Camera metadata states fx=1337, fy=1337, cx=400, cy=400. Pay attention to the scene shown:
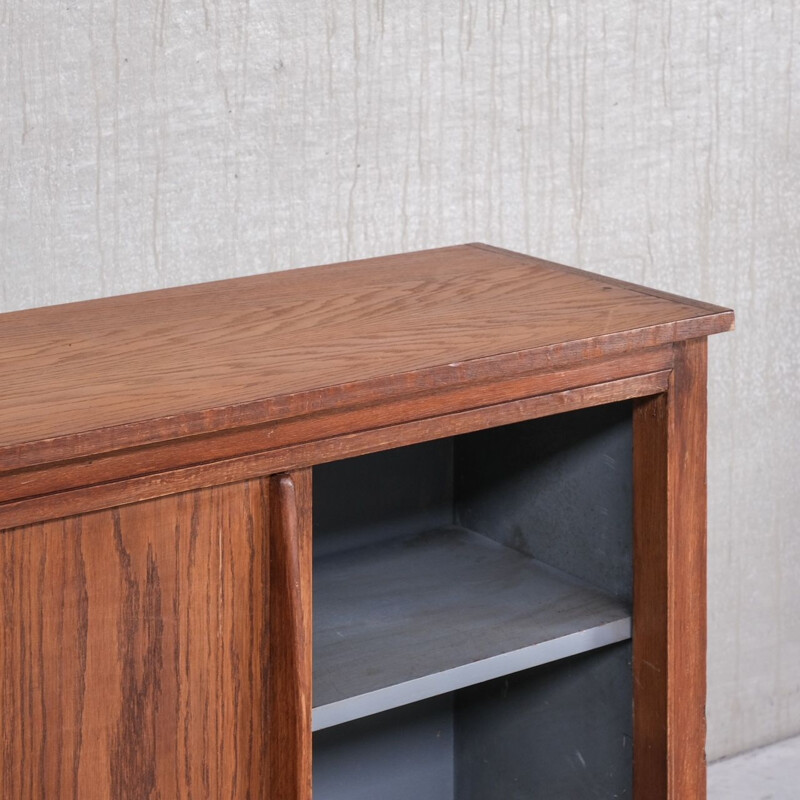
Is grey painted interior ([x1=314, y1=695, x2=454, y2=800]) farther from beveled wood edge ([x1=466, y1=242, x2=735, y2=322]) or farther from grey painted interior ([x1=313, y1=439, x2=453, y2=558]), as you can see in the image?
beveled wood edge ([x1=466, y1=242, x2=735, y2=322])

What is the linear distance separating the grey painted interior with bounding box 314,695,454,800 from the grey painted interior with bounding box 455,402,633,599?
1.17ft

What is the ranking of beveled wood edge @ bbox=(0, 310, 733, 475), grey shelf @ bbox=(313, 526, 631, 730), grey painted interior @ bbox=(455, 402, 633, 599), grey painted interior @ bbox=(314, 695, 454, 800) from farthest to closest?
grey painted interior @ bbox=(314, 695, 454, 800)
grey painted interior @ bbox=(455, 402, 633, 599)
grey shelf @ bbox=(313, 526, 631, 730)
beveled wood edge @ bbox=(0, 310, 733, 475)

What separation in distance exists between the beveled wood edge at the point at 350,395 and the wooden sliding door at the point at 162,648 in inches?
2.9

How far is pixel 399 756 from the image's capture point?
193 cm

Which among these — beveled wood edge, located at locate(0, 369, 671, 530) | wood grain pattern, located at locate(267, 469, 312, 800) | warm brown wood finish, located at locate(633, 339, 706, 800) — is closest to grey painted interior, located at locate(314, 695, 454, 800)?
warm brown wood finish, located at locate(633, 339, 706, 800)

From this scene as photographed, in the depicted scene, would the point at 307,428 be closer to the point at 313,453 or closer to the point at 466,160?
the point at 313,453

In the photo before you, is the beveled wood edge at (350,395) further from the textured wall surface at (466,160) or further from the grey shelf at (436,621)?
the textured wall surface at (466,160)

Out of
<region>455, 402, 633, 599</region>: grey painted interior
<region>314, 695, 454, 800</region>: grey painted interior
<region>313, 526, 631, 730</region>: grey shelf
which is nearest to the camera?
<region>313, 526, 631, 730</region>: grey shelf

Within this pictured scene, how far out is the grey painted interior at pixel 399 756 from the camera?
1.88 meters

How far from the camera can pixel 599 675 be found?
61.4 inches

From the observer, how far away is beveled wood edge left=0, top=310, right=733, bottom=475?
3.46 feet

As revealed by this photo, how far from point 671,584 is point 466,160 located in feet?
2.72

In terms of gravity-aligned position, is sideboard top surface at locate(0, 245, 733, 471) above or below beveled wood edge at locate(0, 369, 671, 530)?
above

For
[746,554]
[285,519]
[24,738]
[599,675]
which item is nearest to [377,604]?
[599,675]
